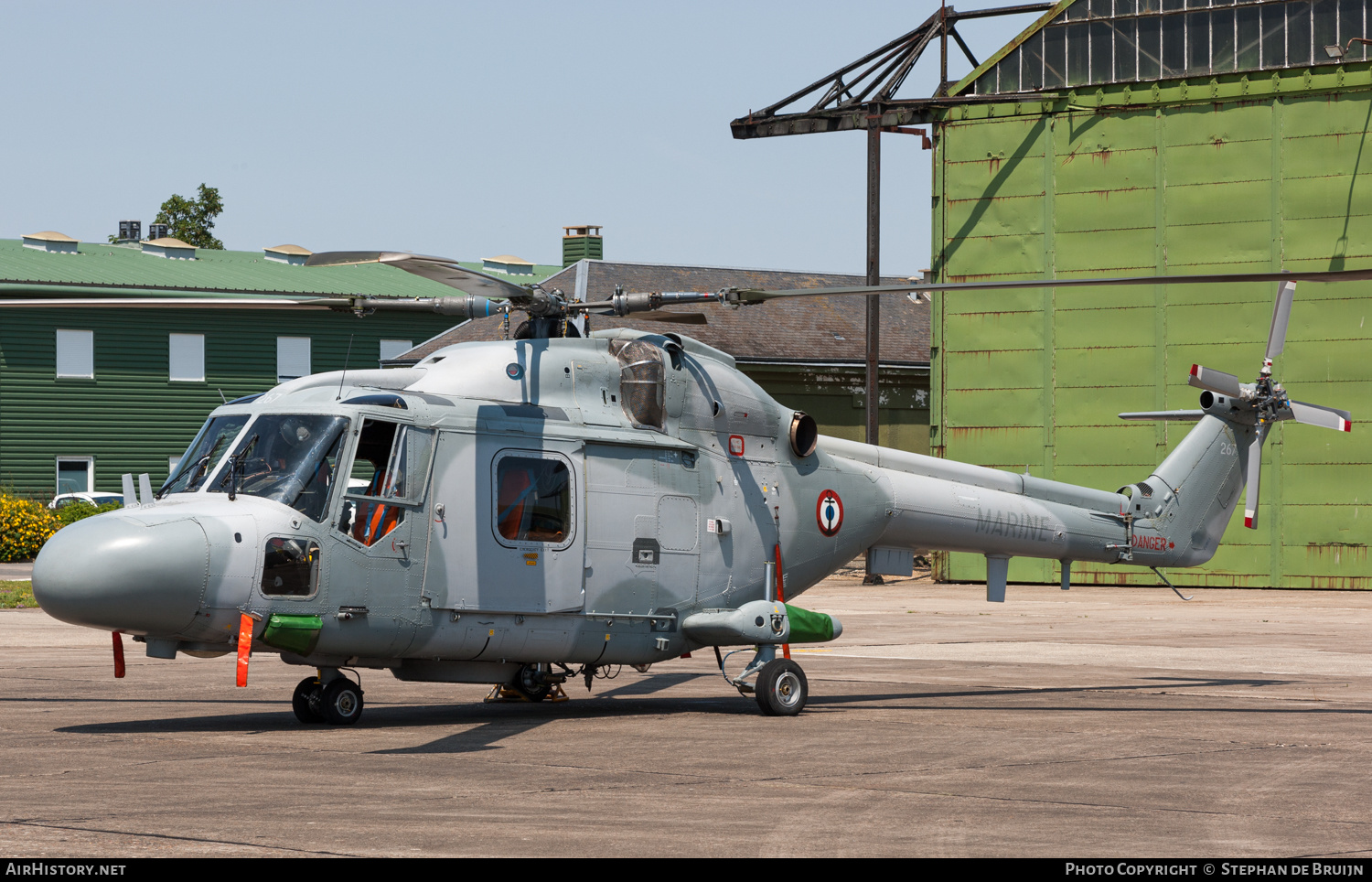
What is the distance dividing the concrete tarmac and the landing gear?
11.6 inches

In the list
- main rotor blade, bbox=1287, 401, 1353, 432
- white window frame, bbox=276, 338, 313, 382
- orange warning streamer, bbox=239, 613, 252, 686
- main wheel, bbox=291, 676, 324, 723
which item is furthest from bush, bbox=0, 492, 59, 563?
main rotor blade, bbox=1287, 401, 1353, 432

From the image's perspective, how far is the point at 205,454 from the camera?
12539mm

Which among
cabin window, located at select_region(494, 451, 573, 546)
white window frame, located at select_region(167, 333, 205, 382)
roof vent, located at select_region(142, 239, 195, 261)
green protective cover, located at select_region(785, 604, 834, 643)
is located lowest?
green protective cover, located at select_region(785, 604, 834, 643)

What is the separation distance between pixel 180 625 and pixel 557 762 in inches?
119

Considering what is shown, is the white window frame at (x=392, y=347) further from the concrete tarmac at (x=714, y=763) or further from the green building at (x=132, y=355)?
the concrete tarmac at (x=714, y=763)

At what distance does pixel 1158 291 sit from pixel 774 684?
23.8 m

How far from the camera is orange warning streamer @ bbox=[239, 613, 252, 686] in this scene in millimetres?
11383

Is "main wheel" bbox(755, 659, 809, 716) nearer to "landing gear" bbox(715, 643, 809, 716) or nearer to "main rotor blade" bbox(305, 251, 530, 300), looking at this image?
"landing gear" bbox(715, 643, 809, 716)

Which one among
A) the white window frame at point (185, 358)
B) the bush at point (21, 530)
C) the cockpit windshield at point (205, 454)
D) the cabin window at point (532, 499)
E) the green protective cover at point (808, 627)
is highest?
the white window frame at point (185, 358)

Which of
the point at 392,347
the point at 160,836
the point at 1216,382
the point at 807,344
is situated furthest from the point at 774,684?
the point at 392,347

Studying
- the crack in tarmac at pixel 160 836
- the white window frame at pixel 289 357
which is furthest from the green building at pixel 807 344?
the crack in tarmac at pixel 160 836

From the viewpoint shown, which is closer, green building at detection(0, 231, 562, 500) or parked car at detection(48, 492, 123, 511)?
parked car at detection(48, 492, 123, 511)

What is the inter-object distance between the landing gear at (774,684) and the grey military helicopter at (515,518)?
0.07ft

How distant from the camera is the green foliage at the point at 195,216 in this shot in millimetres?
78125
